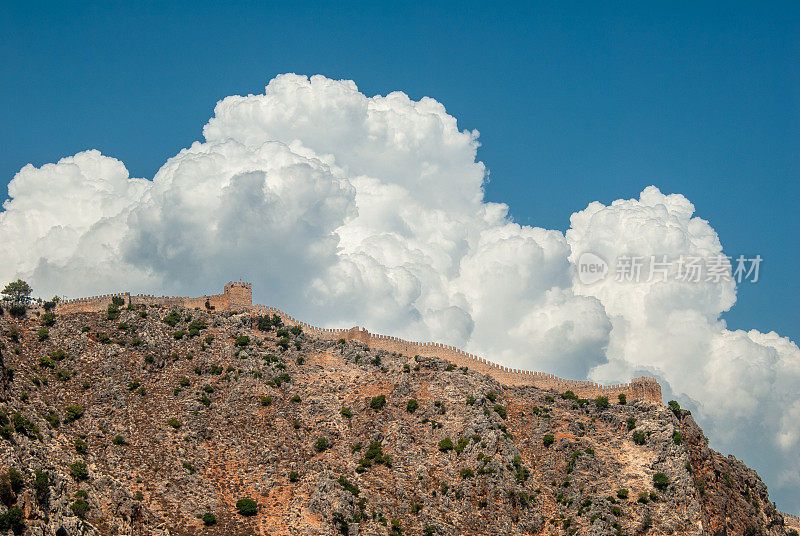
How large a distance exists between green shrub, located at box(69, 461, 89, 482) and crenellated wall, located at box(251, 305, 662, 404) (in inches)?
1643

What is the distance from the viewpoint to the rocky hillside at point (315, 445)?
109 meters

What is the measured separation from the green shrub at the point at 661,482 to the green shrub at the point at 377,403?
31.2 meters

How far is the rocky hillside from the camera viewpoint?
109m

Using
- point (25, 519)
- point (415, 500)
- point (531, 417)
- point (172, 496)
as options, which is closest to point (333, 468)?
point (415, 500)

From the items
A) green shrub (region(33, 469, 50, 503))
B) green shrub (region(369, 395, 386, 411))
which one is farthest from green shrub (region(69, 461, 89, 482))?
green shrub (region(369, 395, 386, 411))

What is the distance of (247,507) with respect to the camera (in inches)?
4350

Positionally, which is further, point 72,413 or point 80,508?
point 72,413

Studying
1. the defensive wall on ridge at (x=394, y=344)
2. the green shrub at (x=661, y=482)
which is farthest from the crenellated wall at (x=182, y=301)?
the green shrub at (x=661, y=482)

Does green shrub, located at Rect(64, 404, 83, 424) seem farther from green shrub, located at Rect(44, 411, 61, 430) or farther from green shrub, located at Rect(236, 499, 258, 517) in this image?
green shrub, located at Rect(236, 499, 258, 517)

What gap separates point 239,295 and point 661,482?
5923cm

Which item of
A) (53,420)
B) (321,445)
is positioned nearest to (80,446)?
(53,420)

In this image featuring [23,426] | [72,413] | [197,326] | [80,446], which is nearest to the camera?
[23,426]

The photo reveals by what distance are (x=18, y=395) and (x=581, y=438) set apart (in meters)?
60.7

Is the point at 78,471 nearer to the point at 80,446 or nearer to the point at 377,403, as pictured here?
the point at 80,446
